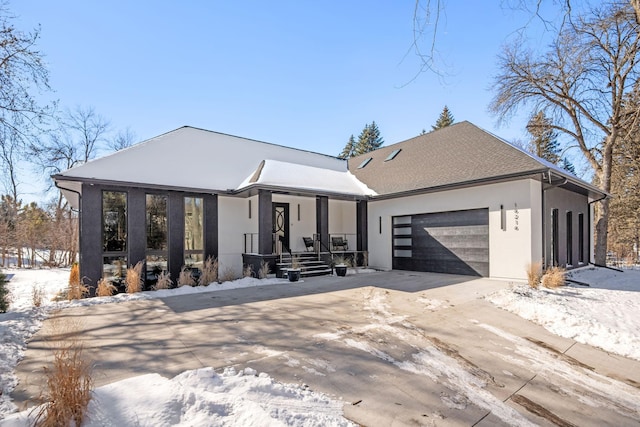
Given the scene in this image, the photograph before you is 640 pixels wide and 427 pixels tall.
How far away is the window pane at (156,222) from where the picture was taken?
977cm

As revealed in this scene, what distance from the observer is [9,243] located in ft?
64.3

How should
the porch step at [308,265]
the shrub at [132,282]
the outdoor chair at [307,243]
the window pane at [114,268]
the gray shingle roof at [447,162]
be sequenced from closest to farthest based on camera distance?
1. the shrub at [132,282]
2. the window pane at [114,268]
3. the gray shingle roof at [447,162]
4. the porch step at [308,265]
5. the outdoor chair at [307,243]

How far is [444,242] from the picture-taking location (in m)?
11.0

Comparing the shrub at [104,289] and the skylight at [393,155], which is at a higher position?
the skylight at [393,155]

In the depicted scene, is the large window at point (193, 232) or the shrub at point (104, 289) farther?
the large window at point (193, 232)

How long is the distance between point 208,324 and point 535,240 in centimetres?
930

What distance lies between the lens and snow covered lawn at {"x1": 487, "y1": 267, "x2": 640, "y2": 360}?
4.59m

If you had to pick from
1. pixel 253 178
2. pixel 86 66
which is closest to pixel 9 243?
pixel 86 66

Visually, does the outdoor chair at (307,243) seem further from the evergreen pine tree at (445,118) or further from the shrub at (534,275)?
the evergreen pine tree at (445,118)

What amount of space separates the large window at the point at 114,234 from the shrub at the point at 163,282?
1103 mm

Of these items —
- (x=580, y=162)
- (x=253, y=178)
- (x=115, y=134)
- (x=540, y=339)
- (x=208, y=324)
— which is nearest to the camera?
(x=540, y=339)

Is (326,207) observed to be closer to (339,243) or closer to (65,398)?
(339,243)

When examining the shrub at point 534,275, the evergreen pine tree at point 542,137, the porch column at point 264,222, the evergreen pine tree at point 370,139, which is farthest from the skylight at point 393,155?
the evergreen pine tree at point 370,139

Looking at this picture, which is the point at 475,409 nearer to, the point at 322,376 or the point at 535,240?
the point at 322,376
